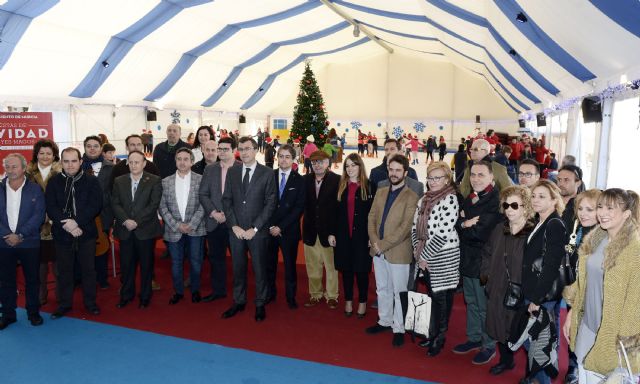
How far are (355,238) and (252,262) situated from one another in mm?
1003

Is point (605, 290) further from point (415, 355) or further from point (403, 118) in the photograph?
point (403, 118)

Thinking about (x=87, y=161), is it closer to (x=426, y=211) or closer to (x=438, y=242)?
(x=426, y=211)

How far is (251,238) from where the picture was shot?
4316 mm

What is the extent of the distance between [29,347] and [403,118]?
25.5 meters

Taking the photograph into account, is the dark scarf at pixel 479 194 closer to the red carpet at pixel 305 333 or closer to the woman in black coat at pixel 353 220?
the woman in black coat at pixel 353 220

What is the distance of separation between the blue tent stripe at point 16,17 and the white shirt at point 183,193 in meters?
8.76

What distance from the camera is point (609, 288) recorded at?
7.50 feet

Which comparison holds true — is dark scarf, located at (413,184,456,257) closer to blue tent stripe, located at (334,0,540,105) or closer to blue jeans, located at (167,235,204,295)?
blue jeans, located at (167,235,204,295)

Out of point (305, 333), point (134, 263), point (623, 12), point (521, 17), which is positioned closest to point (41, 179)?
point (134, 263)

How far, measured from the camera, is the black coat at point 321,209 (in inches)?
169

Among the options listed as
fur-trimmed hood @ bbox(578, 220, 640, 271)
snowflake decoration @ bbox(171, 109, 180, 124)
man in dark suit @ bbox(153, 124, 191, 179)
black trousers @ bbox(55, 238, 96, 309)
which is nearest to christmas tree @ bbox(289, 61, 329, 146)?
man in dark suit @ bbox(153, 124, 191, 179)

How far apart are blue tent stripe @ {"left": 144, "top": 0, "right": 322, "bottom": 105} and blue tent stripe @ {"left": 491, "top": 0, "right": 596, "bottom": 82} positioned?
8.39 m

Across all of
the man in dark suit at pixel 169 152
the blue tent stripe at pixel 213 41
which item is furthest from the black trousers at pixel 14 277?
the blue tent stripe at pixel 213 41

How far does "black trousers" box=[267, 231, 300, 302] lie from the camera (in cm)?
449
